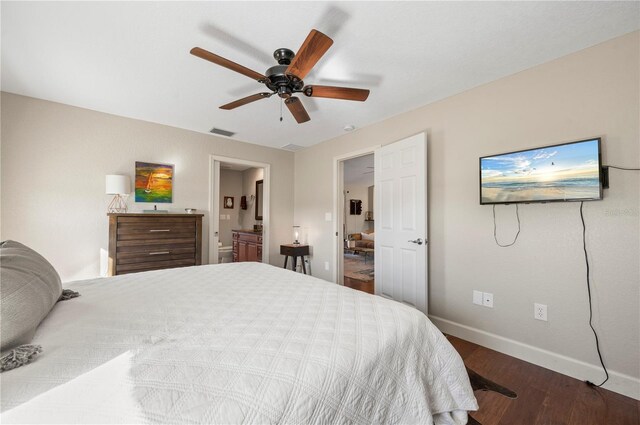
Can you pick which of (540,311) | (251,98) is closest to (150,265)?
(251,98)

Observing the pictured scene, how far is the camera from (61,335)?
96 centimetres

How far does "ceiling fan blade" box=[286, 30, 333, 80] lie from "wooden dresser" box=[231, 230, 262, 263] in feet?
11.3

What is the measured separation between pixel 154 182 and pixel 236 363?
3.33 metres

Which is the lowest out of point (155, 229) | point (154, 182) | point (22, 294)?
point (22, 294)

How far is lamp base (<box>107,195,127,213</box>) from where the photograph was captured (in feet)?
10.3

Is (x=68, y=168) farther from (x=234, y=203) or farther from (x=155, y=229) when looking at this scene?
(x=234, y=203)

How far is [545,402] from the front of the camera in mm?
1689

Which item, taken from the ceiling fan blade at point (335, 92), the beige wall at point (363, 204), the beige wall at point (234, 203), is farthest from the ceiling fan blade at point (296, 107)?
the beige wall at point (363, 204)

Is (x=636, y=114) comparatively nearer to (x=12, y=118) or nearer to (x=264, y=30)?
(x=264, y=30)

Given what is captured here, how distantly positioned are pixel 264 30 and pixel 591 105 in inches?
96.5

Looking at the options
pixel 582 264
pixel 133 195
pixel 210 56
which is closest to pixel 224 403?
pixel 210 56

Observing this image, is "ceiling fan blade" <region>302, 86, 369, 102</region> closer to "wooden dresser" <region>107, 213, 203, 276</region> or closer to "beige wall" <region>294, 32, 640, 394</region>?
"beige wall" <region>294, 32, 640, 394</region>

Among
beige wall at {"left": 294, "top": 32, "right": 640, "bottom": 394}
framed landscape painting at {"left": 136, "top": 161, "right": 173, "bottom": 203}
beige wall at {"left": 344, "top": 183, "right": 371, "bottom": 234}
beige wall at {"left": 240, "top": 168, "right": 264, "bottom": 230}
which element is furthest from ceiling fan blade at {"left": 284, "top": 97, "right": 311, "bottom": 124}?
beige wall at {"left": 344, "top": 183, "right": 371, "bottom": 234}

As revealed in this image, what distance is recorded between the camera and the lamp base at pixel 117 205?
313cm
